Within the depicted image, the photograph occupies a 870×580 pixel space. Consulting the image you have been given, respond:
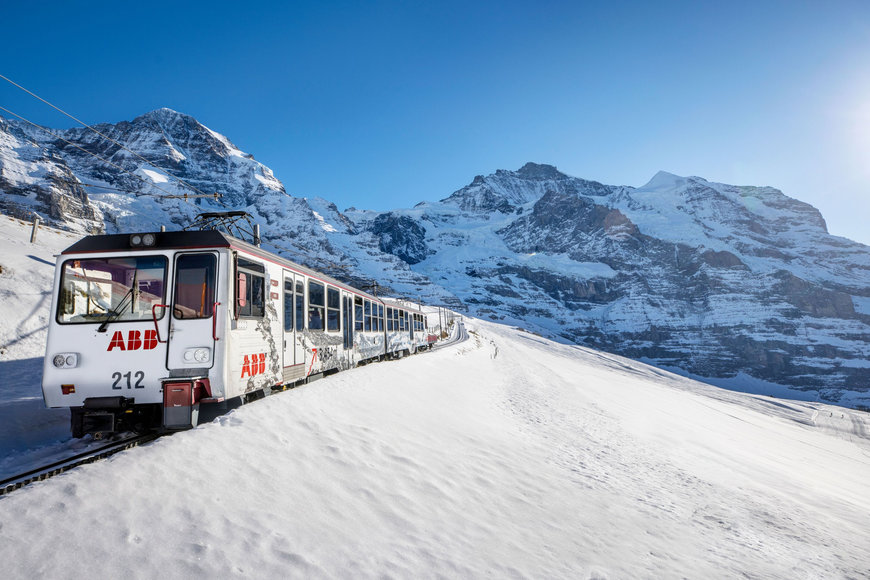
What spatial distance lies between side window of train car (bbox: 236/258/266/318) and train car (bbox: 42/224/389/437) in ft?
0.09

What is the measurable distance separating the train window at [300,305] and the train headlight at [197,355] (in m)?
3.47

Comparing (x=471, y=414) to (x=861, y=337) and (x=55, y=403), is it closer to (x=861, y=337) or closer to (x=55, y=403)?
(x=55, y=403)

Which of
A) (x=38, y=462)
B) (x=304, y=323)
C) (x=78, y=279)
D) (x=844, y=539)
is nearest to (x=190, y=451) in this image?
(x=38, y=462)

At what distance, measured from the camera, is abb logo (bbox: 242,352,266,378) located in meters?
7.27

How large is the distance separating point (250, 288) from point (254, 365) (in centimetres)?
146

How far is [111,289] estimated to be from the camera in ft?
21.7

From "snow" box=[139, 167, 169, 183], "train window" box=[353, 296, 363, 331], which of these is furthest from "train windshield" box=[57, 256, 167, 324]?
"snow" box=[139, 167, 169, 183]

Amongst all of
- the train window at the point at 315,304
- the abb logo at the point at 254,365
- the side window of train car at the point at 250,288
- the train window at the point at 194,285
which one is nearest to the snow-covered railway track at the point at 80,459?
the abb logo at the point at 254,365

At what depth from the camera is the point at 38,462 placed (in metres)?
6.07

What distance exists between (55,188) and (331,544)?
16072cm

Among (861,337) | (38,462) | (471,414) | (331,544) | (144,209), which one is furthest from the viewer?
(861,337)

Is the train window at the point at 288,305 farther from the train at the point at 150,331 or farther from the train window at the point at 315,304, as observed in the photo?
the train at the point at 150,331

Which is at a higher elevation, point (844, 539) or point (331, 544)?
point (331, 544)

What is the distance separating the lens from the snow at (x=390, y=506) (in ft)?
11.0
